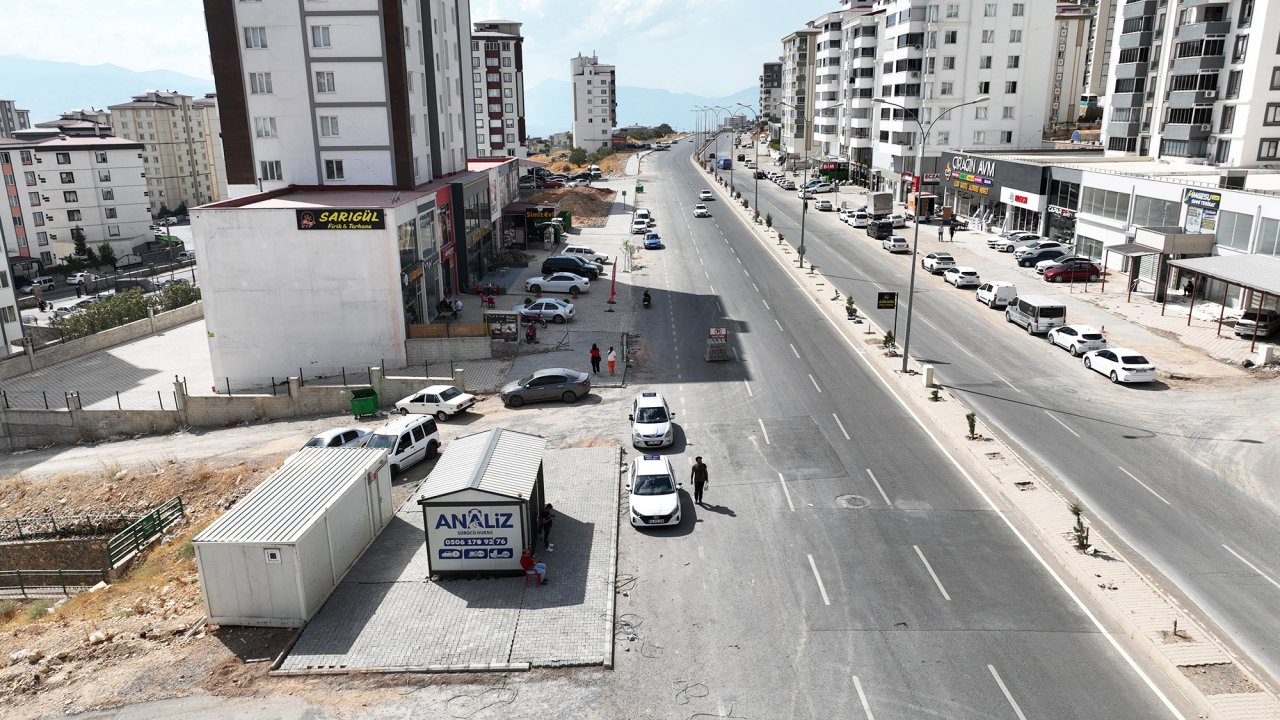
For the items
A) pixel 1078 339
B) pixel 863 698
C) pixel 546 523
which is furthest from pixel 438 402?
pixel 1078 339

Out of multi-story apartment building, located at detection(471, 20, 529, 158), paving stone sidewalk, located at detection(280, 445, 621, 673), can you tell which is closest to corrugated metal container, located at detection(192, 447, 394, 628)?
paving stone sidewalk, located at detection(280, 445, 621, 673)

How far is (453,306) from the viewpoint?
5072 centimetres

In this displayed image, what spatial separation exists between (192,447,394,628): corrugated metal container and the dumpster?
13.5 metres

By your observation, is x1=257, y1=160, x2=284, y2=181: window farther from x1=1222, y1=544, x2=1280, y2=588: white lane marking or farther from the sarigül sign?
x1=1222, y1=544, x2=1280, y2=588: white lane marking

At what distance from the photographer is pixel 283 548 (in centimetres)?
1953

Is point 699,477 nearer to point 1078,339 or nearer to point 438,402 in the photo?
point 438,402

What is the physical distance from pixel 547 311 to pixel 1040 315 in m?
27.1

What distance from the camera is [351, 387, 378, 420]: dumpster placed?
36.9 meters

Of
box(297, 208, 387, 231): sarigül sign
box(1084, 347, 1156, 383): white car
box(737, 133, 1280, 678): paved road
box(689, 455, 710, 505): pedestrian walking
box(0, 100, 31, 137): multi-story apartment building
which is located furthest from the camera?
box(0, 100, 31, 137): multi-story apartment building

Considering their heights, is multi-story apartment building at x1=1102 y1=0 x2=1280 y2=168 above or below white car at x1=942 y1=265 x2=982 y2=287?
above

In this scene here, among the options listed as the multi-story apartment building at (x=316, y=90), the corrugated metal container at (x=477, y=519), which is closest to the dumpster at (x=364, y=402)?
the corrugated metal container at (x=477, y=519)

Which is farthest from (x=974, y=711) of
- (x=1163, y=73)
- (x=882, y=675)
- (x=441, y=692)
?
(x=1163, y=73)

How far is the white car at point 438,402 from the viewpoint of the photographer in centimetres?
3519

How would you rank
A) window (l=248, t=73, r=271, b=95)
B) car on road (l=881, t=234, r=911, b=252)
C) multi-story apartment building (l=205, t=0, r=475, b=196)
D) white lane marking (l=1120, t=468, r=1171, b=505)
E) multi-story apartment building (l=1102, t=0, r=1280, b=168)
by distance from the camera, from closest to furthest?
white lane marking (l=1120, t=468, r=1171, b=505) → multi-story apartment building (l=205, t=0, r=475, b=196) → window (l=248, t=73, r=271, b=95) → multi-story apartment building (l=1102, t=0, r=1280, b=168) → car on road (l=881, t=234, r=911, b=252)
